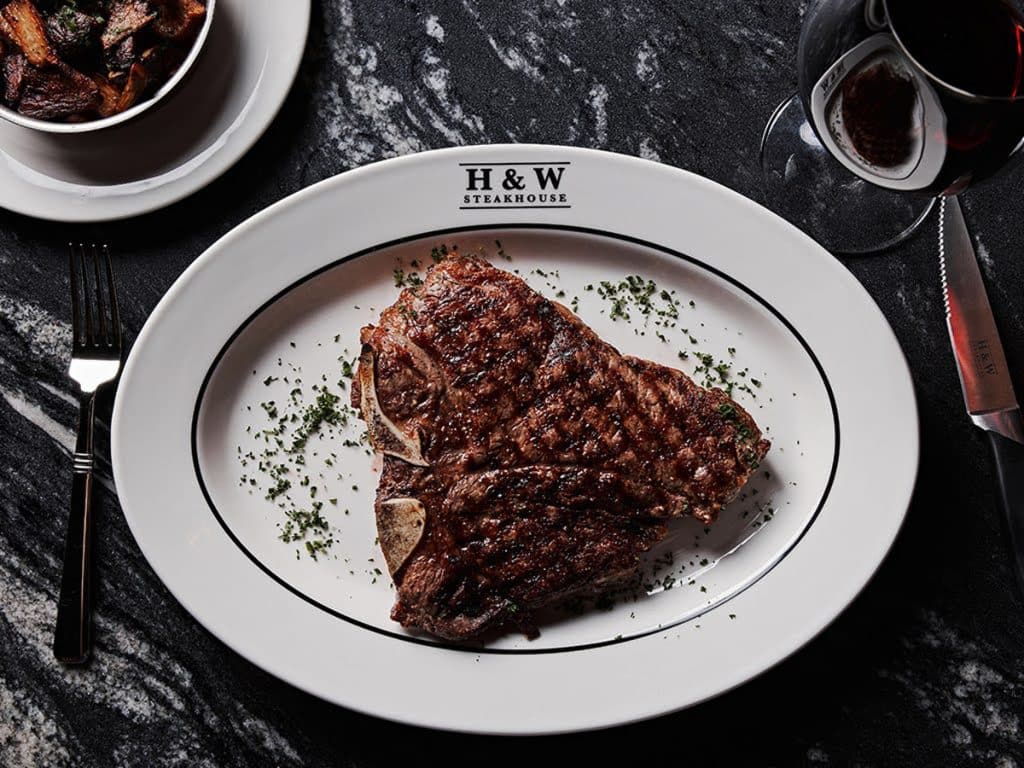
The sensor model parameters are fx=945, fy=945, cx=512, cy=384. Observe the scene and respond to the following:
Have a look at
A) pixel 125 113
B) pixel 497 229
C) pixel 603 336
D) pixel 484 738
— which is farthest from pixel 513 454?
pixel 125 113

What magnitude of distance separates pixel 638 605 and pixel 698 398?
65 centimetres

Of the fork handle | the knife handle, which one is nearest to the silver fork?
the fork handle

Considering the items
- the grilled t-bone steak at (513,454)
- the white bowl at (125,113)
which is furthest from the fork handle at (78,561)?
the grilled t-bone steak at (513,454)

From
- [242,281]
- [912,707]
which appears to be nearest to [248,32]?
[242,281]

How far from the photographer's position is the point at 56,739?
2.84 meters

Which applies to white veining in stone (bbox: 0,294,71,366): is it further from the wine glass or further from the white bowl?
the wine glass

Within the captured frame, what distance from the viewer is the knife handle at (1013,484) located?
272 cm

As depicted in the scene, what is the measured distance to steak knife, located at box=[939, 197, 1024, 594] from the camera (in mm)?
2717

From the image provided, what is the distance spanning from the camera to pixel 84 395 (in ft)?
9.22

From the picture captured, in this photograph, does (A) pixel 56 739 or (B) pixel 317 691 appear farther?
(A) pixel 56 739

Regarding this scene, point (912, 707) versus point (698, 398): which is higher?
point (698, 398)

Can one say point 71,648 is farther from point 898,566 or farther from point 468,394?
point 898,566

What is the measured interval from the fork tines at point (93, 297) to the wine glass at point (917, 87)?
2037 mm

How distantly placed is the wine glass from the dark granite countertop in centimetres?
57
